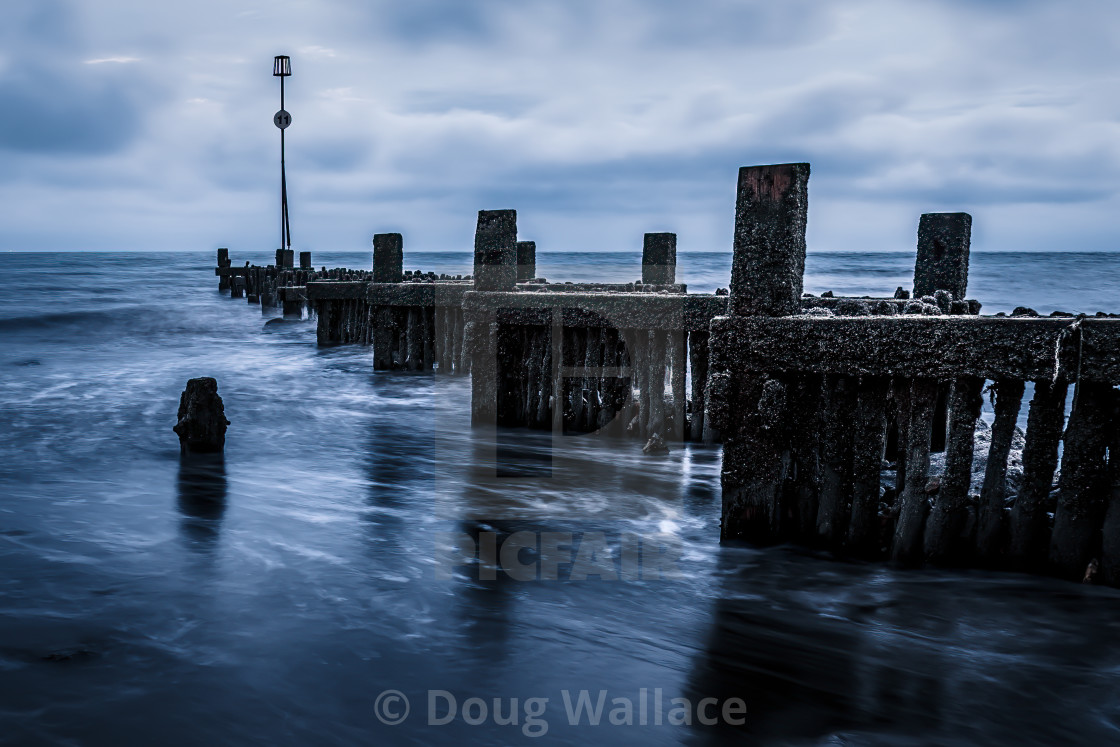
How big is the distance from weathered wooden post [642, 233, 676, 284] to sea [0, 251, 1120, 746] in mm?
3495

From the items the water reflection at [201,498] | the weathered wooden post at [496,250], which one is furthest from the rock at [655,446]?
the water reflection at [201,498]

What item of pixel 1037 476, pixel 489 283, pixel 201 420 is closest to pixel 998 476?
pixel 1037 476

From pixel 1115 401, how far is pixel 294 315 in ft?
83.6

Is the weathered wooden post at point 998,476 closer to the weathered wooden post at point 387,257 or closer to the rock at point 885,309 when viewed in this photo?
the rock at point 885,309

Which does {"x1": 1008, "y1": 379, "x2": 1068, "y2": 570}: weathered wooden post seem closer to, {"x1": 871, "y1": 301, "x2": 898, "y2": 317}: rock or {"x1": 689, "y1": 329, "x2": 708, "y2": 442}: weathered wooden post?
{"x1": 871, "y1": 301, "x2": 898, "y2": 317}: rock

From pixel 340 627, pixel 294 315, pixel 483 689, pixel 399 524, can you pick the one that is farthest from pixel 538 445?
pixel 294 315

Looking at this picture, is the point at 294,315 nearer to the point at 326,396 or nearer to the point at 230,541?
the point at 326,396

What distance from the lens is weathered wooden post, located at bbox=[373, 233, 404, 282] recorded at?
13398 millimetres

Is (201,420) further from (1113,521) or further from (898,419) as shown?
(1113,521)

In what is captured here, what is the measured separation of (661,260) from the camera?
11.2m

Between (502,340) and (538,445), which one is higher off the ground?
(502,340)

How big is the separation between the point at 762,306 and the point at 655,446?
3217 mm

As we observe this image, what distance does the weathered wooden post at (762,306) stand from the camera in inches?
190

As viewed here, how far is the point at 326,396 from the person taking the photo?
12359mm
